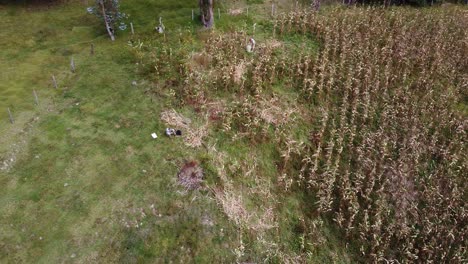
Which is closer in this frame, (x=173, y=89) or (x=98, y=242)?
(x=98, y=242)

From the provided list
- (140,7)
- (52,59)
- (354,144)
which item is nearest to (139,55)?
(52,59)

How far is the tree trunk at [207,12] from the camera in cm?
1716

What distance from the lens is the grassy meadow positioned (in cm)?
998

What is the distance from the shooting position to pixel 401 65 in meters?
15.7

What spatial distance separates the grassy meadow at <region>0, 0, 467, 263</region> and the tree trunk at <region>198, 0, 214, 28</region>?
46 cm

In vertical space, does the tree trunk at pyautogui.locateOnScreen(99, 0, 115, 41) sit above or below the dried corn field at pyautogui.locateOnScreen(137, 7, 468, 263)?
above

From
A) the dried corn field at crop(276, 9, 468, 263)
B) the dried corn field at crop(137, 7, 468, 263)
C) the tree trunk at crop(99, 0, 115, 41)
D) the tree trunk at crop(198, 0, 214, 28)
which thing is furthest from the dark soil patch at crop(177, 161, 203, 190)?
the tree trunk at crop(99, 0, 115, 41)

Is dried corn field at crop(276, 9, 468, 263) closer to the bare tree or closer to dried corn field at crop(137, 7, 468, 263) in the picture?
dried corn field at crop(137, 7, 468, 263)

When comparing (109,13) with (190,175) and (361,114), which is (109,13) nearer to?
(190,175)

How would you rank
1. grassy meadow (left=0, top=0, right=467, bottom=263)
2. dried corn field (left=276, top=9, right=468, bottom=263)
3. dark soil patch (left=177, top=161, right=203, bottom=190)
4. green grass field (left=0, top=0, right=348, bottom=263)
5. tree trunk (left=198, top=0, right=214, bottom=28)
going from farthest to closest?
tree trunk (left=198, top=0, right=214, bottom=28)
dark soil patch (left=177, top=161, right=203, bottom=190)
dried corn field (left=276, top=9, right=468, bottom=263)
grassy meadow (left=0, top=0, right=467, bottom=263)
green grass field (left=0, top=0, right=348, bottom=263)

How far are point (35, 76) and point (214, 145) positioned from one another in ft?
29.2

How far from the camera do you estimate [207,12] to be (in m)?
17.3

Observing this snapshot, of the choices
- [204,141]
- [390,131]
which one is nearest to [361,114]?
[390,131]

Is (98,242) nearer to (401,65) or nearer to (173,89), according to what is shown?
(173,89)
